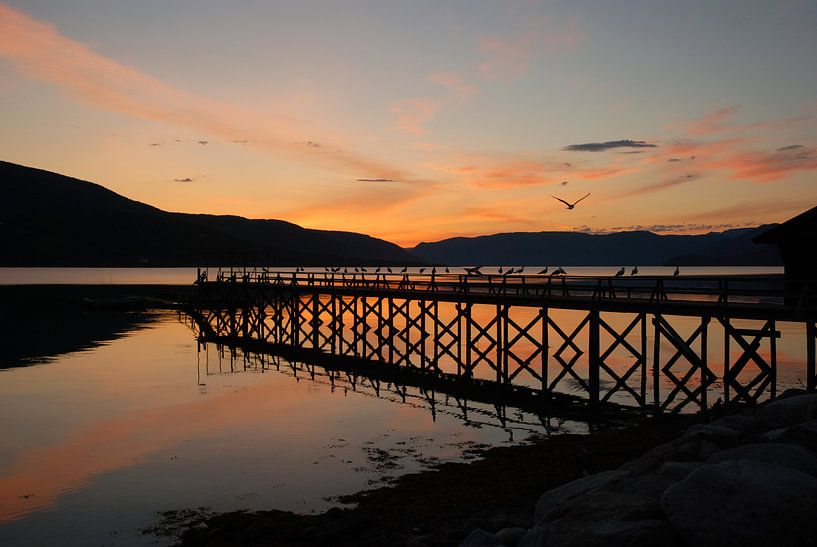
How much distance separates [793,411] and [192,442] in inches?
655

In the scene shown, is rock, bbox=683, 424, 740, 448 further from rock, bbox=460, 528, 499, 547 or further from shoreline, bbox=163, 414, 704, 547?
rock, bbox=460, 528, 499, 547

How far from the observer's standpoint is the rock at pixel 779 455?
9535 mm

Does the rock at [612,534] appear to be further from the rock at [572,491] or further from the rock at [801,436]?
the rock at [801,436]

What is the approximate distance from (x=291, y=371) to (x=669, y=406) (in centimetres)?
1975

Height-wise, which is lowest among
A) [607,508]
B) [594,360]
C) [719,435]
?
[594,360]

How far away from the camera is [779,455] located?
9898 millimetres

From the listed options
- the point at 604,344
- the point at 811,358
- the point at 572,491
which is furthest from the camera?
the point at 604,344

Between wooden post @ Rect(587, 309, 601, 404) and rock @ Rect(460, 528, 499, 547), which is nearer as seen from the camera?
rock @ Rect(460, 528, 499, 547)

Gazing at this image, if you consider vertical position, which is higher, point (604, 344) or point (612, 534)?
point (612, 534)

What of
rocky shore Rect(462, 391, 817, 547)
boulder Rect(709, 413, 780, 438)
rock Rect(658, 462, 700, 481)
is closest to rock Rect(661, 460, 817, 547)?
rocky shore Rect(462, 391, 817, 547)

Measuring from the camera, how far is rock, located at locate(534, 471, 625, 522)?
10723mm

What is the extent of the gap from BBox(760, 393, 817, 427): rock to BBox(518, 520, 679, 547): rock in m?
6.99

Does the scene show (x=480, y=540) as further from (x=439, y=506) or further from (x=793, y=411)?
(x=793, y=411)

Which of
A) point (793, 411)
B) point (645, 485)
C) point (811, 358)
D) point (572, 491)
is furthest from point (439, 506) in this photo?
point (811, 358)
